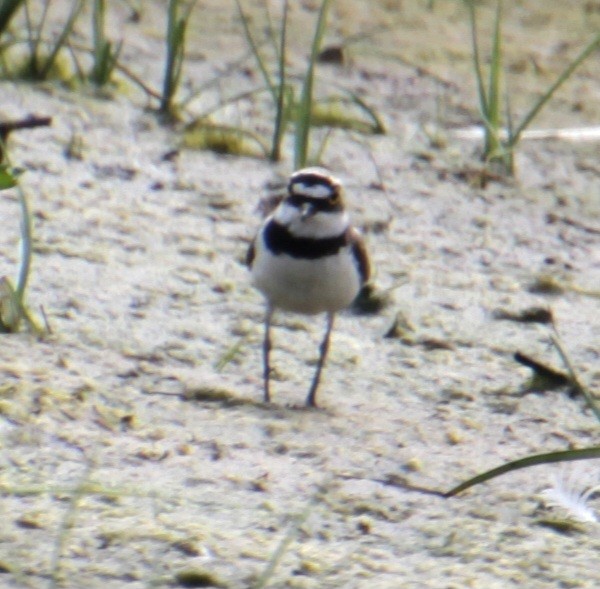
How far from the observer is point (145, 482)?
392cm

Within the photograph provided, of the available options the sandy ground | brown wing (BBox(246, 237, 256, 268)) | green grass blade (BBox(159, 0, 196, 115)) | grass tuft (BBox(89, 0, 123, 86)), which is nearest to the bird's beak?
brown wing (BBox(246, 237, 256, 268))

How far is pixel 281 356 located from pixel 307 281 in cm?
48

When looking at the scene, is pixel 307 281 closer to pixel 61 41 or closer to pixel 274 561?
pixel 274 561

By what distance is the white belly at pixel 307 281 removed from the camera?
4699 mm

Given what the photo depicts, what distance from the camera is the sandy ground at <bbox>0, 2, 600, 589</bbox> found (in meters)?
3.68

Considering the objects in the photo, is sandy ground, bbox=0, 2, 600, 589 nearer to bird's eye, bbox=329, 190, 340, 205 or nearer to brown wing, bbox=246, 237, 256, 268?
brown wing, bbox=246, 237, 256, 268

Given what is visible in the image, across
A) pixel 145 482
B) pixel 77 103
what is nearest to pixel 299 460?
pixel 145 482

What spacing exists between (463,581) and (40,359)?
1534 mm

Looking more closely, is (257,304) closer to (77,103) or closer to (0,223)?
(0,223)

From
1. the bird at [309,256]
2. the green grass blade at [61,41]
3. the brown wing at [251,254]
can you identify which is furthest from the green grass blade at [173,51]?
the bird at [309,256]

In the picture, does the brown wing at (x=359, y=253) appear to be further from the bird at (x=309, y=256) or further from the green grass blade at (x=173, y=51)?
the green grass blade at (x=173, y=51)

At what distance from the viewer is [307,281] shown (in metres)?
4.70

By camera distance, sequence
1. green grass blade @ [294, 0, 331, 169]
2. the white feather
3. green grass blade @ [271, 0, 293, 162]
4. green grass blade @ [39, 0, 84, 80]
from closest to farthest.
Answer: the white feather, green grass blade @ [294, 0, 331, 169], green grass blade @ [271, 0, 293, 162], green grass blade @ [39, 0, 84, 80]

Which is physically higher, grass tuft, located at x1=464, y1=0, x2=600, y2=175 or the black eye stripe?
grass tuft, located at x1=464, y1=0, x2=600, y2=175
